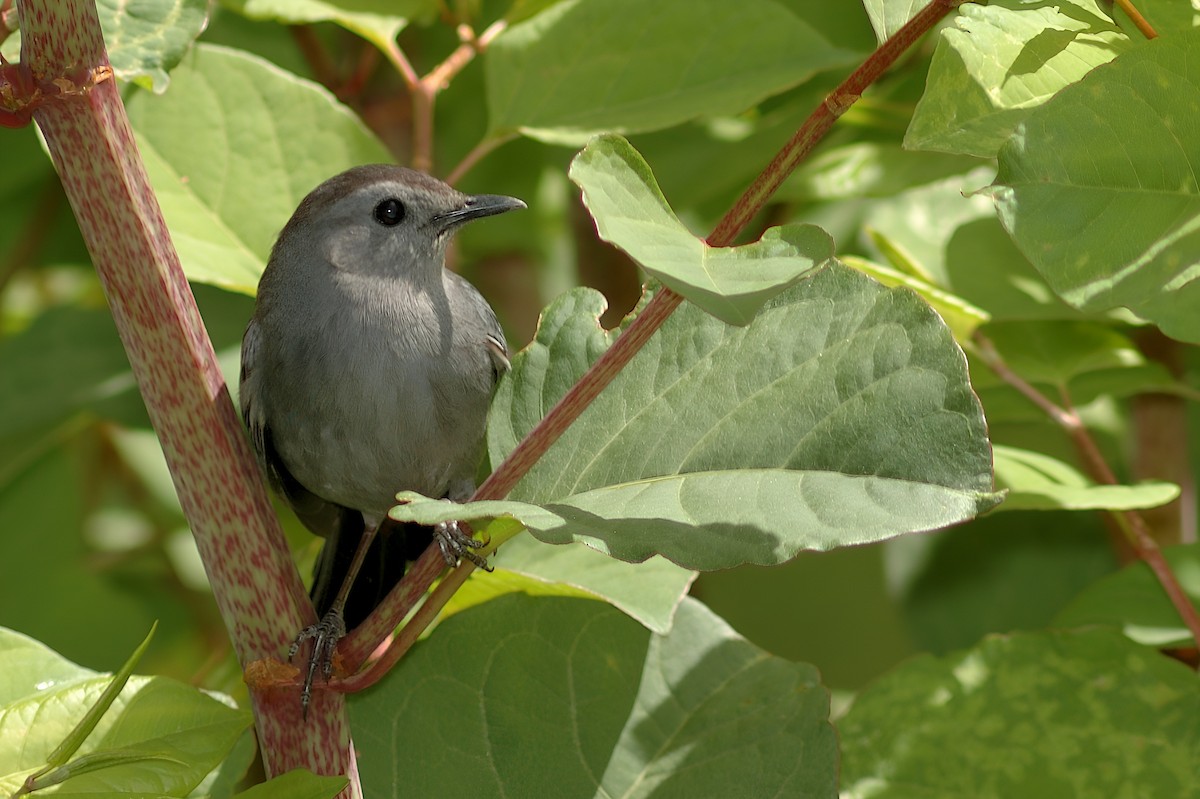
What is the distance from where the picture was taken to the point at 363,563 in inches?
102

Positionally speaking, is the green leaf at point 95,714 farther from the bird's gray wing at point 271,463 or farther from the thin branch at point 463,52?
the thin branch at point 463,52

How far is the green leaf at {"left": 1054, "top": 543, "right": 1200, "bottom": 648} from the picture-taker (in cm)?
213

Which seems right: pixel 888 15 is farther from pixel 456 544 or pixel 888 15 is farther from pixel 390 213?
pixel 390 213

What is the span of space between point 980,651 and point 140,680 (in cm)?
120

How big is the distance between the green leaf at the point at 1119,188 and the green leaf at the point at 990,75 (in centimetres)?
3

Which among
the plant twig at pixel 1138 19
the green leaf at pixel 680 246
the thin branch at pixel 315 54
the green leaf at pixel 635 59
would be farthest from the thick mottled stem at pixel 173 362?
the thin branch at pixel 315 54

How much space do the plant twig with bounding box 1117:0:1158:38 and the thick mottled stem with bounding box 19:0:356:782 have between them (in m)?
1.16

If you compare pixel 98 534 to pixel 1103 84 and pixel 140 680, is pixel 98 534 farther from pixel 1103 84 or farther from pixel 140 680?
pixel 1103 84

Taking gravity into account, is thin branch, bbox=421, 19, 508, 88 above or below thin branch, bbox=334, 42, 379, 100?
above

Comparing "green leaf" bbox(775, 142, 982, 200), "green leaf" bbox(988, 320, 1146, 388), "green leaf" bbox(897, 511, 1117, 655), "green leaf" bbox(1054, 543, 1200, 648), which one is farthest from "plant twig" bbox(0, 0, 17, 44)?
"green leaf" bbox(897, 511, 1117, 655)

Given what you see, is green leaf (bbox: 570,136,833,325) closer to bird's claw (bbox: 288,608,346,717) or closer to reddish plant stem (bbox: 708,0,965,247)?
reddish plant stem (bbox: 708,0,965,247)

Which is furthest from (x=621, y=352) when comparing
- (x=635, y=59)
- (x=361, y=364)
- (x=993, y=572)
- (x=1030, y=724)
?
(x=993, y=572)

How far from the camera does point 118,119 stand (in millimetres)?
1471

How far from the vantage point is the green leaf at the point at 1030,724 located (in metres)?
1.82
